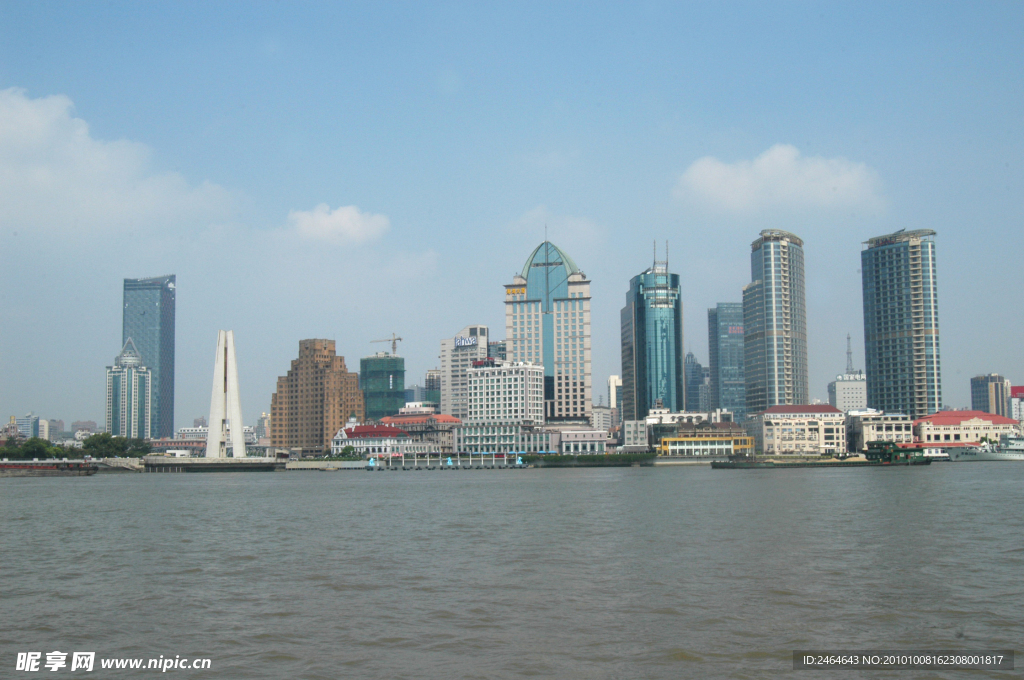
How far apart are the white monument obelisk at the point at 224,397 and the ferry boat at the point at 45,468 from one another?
844 inches

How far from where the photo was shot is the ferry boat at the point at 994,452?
167 meters

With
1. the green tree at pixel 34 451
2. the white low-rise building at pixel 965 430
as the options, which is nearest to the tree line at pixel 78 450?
the green tree at pixel 34 451

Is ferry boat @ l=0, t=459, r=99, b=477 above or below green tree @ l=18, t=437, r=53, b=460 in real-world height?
below

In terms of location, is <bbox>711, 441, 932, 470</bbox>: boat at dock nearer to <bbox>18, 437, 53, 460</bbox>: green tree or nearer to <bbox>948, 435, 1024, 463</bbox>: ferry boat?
<bbox>948, 435, 1024, 463</bbox>: ferry boat

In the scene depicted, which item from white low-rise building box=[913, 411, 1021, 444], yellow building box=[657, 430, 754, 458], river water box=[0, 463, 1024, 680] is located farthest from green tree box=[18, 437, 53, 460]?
white low-rise building box=[913, 411, 1021, 444]

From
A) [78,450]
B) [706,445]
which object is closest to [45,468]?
[78,450]

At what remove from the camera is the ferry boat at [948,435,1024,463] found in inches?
6580

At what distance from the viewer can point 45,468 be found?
471 ft

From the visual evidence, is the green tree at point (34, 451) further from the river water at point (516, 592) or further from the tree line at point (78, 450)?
the river water at point (516, 592)

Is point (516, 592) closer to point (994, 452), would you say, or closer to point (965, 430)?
point (994, 452)

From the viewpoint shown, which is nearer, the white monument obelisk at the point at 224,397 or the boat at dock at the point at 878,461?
the boat at dock at the point at 878,461

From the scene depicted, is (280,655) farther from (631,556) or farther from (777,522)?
(777,522)

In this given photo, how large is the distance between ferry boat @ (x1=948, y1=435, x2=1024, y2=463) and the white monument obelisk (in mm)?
137894

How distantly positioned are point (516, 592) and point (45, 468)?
5605 inches
